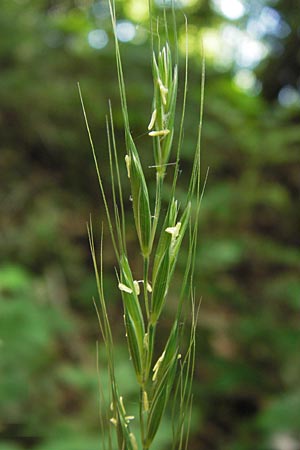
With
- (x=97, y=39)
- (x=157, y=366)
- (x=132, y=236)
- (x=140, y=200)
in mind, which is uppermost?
(x=140, y=200)

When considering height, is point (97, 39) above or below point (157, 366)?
below

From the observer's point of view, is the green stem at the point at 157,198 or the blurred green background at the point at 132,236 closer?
the green stem at the point at 157,198

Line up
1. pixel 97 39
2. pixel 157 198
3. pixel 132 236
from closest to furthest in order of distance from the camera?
pixel 157 198
pixel 132 236
pixel 97 39

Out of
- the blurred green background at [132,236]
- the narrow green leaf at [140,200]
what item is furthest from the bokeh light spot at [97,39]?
the narrow green leaf at [140,200]

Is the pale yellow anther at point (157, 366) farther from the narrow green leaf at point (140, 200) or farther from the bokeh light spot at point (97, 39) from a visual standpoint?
the bokeh light spot at point (97, 39)

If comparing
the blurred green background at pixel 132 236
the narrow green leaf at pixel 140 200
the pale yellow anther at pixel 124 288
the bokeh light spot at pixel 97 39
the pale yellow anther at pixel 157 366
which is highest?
the narrow green leaf at pixel 140 200

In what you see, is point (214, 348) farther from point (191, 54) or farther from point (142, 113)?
point (191, 54)

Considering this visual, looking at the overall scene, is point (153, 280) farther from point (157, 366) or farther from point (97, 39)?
point (97, 39)

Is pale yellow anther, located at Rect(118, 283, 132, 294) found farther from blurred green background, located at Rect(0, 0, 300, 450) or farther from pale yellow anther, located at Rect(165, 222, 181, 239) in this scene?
blurred green background, located at Rect(0, 0, 300, 450)

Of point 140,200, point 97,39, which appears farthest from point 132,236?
point 140,200
